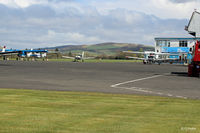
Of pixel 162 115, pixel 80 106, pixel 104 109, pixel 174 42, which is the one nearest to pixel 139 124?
pixel 162 115

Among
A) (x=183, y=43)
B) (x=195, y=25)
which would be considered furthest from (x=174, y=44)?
(x=195, y=25)

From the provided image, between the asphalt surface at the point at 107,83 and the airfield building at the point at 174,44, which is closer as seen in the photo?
the asphalt surface at the point at 107,83

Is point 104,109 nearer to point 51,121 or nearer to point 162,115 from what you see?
point 162,115

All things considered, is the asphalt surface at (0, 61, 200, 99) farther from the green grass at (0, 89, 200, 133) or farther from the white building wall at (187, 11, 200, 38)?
the white building wall at (187, 11, 200, 38)

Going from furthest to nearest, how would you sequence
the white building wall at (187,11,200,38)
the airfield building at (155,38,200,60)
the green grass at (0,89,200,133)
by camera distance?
the airfield building at (155,38,200,60) → the white building wall at (187,11,200,38) → the green grass at (0,89,200,133)

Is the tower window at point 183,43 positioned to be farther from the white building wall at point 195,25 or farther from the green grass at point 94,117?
the green grass at point 94,117

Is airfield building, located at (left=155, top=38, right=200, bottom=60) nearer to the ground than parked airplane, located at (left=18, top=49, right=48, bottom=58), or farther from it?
farther from it

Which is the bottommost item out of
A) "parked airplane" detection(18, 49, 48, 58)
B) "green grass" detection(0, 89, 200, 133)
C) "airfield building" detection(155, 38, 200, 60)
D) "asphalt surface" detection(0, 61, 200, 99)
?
"asphalt surface" detection(0, 61, 200, 99)

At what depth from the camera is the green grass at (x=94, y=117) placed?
746 centimetres

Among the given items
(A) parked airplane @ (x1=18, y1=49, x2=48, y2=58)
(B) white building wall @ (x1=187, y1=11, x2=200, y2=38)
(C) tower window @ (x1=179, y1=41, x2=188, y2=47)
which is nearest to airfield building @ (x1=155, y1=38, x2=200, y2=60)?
(C) tower window @ (x1=179, y1=41, x2=188, y2=47)

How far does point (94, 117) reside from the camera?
884 cm

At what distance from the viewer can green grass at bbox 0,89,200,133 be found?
24.5ft

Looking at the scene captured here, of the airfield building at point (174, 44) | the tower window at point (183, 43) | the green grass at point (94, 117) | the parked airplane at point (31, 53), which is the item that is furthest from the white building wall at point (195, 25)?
the tower window at point (183, 43)

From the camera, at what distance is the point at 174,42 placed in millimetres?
127312
